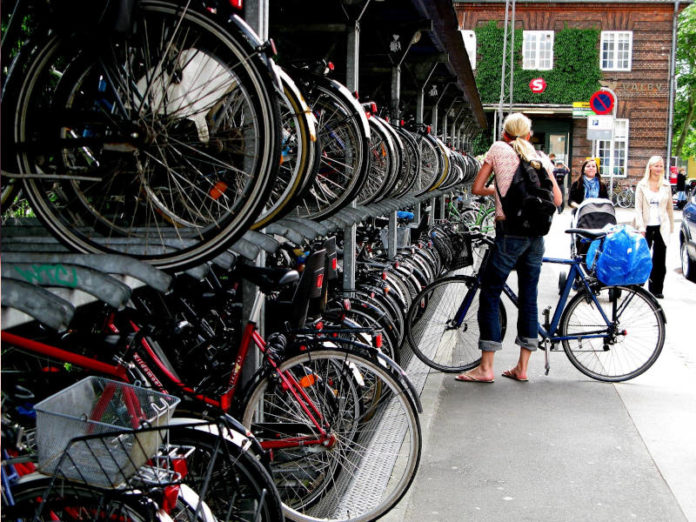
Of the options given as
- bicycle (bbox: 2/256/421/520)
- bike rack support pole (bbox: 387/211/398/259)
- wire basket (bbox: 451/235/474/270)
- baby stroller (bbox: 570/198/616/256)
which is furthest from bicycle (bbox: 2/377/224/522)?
baby stroller (bbox: 570/198/616/256)

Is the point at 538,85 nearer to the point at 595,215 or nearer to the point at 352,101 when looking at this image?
the point at 595,215

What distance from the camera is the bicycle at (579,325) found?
6926 mm

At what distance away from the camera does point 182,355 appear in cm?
394

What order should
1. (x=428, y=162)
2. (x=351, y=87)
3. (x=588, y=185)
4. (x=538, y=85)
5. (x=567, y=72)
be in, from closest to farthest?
(x=351, y=87)
(x=428, y=162)
(x=588, y=185)
(x=538, y=85)
(x=567, y=72)

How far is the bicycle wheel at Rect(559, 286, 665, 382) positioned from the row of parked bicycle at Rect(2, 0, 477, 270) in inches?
176

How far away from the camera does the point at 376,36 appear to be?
8.23 m

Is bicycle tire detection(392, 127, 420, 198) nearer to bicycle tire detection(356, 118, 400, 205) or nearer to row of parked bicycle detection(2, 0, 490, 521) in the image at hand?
bicycle tire detection(356, 118, 400, 205)

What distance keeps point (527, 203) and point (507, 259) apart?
1.54 feet

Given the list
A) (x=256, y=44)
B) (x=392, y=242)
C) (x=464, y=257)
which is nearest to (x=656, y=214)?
(x=464, y=257)

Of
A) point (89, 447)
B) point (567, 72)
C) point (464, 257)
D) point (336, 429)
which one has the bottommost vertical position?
point (336, 429)

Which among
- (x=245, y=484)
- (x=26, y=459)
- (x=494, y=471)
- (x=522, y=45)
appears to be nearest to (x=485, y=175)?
(x=494, y=471)

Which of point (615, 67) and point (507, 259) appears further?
point (615, 67)

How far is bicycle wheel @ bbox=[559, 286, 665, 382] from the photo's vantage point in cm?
689

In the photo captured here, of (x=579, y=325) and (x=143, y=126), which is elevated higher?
(x=143, y=126)
